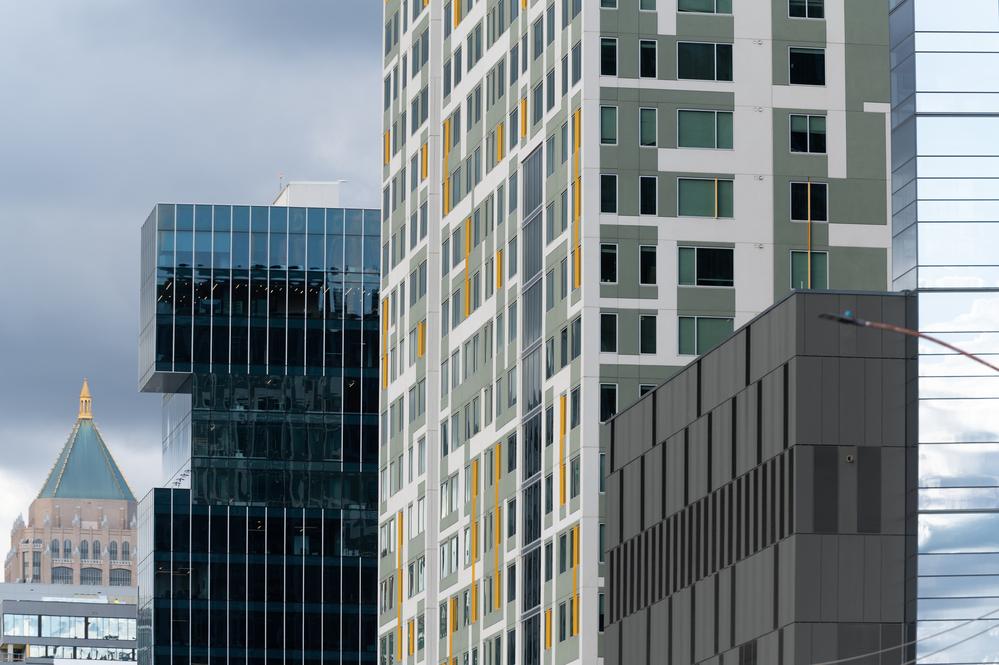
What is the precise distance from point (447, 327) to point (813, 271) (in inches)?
986

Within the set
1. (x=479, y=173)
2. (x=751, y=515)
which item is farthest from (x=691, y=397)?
(x=479, y=173)

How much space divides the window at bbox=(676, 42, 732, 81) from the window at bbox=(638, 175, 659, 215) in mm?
5121

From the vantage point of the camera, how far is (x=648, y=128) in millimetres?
124562

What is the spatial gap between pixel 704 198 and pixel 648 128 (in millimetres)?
3853

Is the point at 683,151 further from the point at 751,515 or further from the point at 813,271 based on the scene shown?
the point at 751,515

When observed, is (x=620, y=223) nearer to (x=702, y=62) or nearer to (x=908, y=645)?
(x=702, y=62)

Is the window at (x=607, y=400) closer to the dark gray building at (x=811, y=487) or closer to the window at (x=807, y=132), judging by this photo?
the window at (x=807, y=132)

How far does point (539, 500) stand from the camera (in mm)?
125125

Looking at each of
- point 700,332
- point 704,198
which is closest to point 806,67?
point 704,198

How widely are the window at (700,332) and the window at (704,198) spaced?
15.5ft

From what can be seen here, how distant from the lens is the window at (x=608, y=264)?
12244 centimetres

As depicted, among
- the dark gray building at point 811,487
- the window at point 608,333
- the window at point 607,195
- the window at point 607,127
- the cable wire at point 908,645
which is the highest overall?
the window at point 607,127

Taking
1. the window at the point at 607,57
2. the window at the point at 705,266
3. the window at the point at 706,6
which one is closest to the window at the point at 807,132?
the window at the point at 706,6

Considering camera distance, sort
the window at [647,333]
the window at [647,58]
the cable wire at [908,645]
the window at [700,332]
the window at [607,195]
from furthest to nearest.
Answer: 1. the window at [647,58]
2. the window at [607,195]
3. the window at [700,332]
4. the window at [647,333]
5. the cable wire at [908,645]
